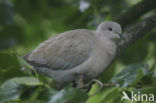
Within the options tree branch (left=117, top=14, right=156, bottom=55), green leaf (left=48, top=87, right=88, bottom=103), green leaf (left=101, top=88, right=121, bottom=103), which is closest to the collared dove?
tree branch (left=117, top=14, right=156, bottom=55)

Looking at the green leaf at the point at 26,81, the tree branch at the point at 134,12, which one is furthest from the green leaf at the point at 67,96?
the tree branch at the point at 134,12

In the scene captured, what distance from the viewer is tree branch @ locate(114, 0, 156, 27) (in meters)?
2.48

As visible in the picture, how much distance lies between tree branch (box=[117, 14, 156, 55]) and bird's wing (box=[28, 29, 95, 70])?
31cm

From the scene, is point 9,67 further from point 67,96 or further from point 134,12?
point 134,12

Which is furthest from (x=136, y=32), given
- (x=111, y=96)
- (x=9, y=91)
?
(x=9, y=91)

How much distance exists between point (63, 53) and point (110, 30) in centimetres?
52

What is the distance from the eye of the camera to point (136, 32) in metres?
2.30

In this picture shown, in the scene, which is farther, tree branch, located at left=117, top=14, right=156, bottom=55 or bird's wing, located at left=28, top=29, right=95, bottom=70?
tree branch, located at left=117, top=14, right=156, bottom=55

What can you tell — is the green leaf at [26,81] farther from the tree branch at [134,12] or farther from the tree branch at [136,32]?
the tree branch at [134,12]

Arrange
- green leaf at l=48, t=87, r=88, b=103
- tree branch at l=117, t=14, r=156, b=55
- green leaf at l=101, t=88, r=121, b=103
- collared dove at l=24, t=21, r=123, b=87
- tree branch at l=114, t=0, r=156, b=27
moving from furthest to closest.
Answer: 1. tree branch at l=114, t=0, r=156, b=27
2. tree branch at l=117, t=14, r=156, b=55
3. collared dove at l=24, t=21, r=123, b=87
4. green leaf at l=101, t=88, r=121, b=103
5. green leaf at l=48, t=87, r=88, b=103

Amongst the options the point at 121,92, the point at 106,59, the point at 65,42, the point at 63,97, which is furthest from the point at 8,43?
the point at 63,97

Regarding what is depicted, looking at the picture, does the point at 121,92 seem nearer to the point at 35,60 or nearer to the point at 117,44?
the point at 35,60

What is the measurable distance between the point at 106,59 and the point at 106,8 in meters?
1.13

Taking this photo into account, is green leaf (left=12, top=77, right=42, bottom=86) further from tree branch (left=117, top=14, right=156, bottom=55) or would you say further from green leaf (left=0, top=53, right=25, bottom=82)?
tree branch (left=117, top=14, right=156, bottom=55)
